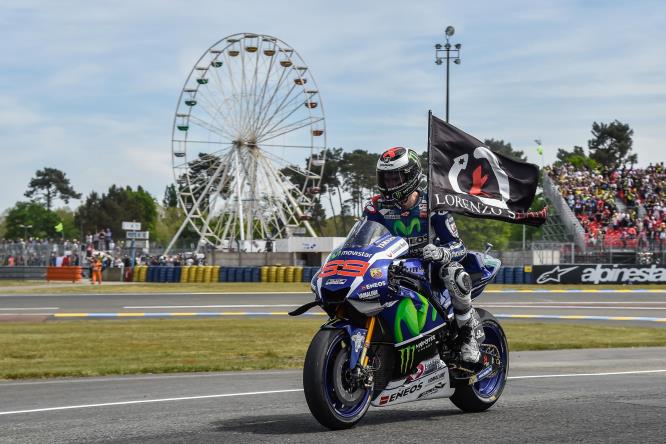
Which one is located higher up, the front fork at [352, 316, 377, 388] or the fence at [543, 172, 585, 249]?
the fence at [543, 172, 585, 249]

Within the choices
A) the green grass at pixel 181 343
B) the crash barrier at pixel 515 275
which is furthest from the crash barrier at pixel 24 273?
the green grass at pixel 181 343

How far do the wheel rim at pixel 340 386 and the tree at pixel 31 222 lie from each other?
541ft

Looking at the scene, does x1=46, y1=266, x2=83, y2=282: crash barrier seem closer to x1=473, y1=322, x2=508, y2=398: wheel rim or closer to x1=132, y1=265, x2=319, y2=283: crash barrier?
x1=132, y1=265, x2=319, y2=283: crash barrier

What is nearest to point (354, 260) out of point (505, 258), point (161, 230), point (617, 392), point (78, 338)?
point (617, 392)

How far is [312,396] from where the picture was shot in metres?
6.39

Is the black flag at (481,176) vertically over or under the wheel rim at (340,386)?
over

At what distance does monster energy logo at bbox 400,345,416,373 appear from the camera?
23.2 feet

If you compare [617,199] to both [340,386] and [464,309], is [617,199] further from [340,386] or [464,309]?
[340,386]

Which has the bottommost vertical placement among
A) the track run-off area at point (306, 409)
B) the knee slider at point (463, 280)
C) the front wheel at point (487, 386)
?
the track run-off area at point (306, 409)

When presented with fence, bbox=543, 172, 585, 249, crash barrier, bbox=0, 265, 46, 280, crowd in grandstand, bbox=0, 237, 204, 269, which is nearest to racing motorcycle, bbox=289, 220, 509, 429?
fence, bbox=543, 172, 585, 249

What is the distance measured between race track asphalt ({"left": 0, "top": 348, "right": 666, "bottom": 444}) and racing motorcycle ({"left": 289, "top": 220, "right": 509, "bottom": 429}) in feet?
0.72

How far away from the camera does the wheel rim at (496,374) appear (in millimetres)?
8052

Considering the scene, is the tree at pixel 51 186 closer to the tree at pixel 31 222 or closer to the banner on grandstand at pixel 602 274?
the tree at pixel 31 222

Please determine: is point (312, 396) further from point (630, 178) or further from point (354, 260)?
point (630, 178)
